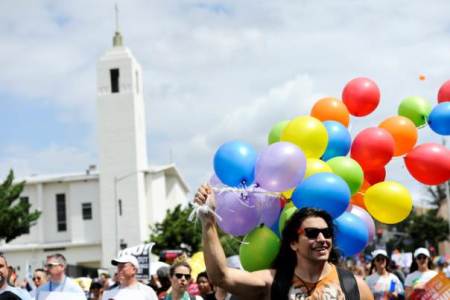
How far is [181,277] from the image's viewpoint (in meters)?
7.88

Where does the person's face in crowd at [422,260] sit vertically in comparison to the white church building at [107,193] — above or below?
below

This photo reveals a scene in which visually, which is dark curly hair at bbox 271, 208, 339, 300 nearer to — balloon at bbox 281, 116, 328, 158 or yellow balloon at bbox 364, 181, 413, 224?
balloon at bbox 281, 116, 328, 158

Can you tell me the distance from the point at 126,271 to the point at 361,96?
3.03m

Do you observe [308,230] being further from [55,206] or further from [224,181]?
[55,206]

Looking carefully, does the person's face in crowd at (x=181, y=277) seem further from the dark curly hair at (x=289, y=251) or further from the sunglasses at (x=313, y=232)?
the sunglasses at (x=313, y=232)

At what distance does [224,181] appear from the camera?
224 inches

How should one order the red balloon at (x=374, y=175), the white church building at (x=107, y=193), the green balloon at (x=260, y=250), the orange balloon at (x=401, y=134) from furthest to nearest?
1. the white church building at (x=107, y=193)
2. the orange balloon at (x=401, y=134)
3. the red balloon at (x=374, y=175)
4. the green balloon at (x=260, y=250)

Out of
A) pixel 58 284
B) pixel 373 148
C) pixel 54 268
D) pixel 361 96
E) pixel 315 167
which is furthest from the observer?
pixel 58 284

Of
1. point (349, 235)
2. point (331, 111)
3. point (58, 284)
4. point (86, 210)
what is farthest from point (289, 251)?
point (86, 210)

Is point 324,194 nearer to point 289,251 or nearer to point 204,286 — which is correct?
point 289,251

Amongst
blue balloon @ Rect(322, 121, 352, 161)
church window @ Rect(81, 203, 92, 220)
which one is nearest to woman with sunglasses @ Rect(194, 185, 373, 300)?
blue balloon @ Rect(322, 121, 352, 161)

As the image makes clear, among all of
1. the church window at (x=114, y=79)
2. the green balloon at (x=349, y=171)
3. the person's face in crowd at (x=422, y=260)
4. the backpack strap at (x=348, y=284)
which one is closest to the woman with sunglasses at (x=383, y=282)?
the person's face in crowd at (x=422, y=260)

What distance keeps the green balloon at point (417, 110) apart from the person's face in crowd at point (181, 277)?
2605mm

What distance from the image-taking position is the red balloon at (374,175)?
22.4 ft
